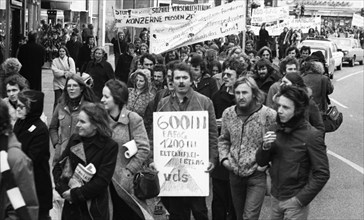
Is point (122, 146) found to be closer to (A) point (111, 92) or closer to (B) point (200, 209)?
(A) point (111, 92)

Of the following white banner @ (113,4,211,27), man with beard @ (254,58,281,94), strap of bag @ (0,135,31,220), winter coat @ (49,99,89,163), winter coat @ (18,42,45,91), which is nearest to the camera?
strap of bag @ (0,135,31,220)

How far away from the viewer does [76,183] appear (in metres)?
6.16

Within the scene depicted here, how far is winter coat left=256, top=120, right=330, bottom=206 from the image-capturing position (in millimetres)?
6211

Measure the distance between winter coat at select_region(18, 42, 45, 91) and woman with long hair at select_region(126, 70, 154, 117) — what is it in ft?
29.7

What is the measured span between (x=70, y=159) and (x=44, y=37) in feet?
75.2

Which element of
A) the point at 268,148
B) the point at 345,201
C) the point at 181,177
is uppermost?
the point at 268,148

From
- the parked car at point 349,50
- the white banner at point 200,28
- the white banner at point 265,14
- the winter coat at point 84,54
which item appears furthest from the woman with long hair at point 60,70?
the parked car at point 349,50

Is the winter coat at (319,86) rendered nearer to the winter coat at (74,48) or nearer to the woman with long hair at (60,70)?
the woman with long hair at (60,70)

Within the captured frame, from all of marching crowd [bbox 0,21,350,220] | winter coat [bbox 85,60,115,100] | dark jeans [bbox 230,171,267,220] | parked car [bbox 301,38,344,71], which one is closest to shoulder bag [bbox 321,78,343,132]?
marching crowd [bbox 0,21,350,220]

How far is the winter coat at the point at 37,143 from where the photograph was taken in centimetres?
650

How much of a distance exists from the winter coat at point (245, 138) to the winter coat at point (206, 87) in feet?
8.50

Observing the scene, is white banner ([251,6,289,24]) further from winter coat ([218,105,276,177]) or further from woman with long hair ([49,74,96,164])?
winter coat ([218,105,276,177])

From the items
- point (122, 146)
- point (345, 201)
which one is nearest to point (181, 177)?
point (122, 146)

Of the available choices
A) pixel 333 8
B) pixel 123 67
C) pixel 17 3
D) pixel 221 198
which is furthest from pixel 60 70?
pixel 333 8
